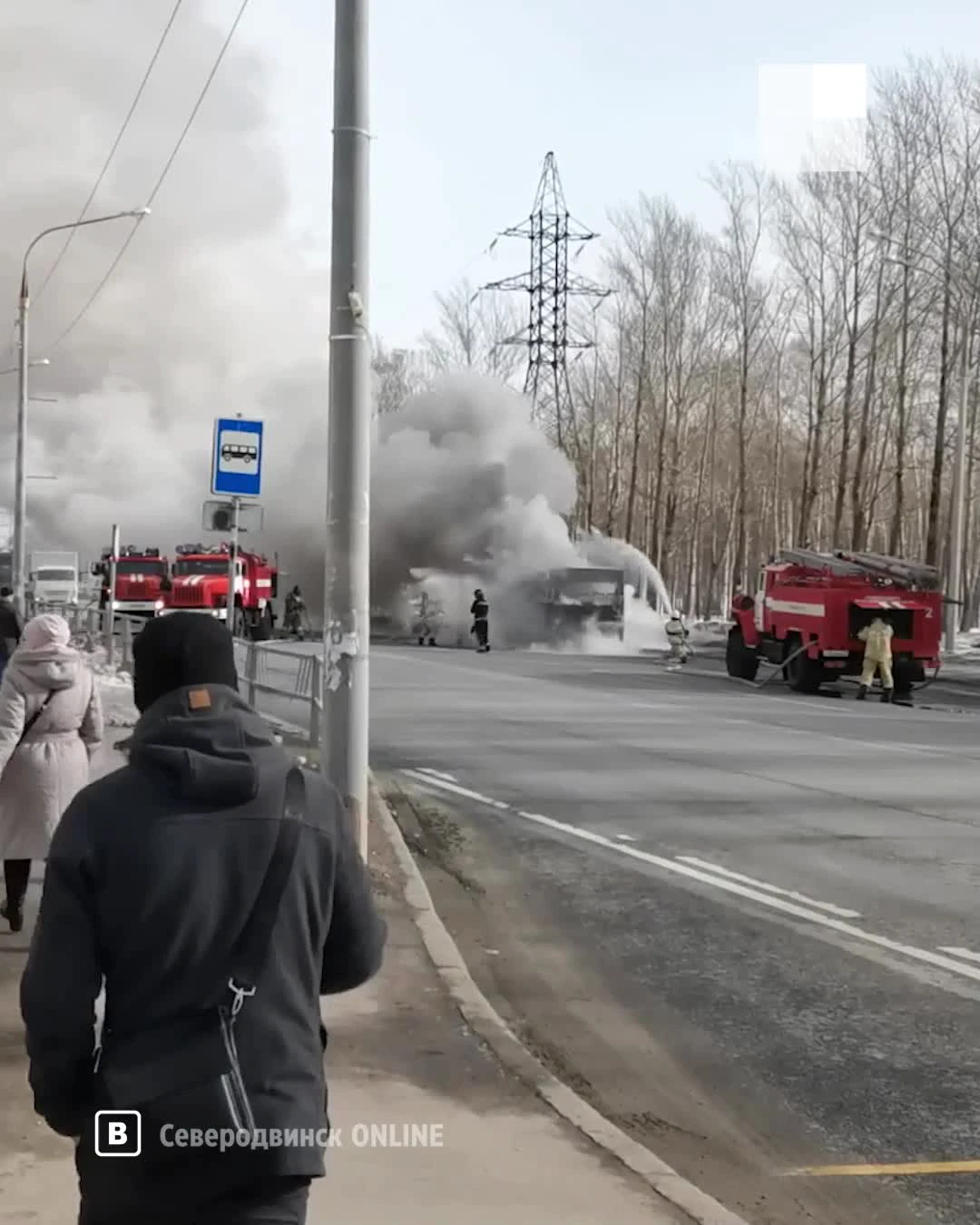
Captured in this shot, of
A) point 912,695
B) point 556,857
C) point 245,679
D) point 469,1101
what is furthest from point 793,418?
point 469,1101

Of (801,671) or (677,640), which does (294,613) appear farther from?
(801,671)

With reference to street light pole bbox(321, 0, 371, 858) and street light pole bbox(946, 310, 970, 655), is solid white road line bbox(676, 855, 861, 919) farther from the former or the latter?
street light pole bbox(946, 310, 970, 655)

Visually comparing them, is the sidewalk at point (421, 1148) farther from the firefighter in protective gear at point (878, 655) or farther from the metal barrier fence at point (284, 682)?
the firefighter in protective gear at point (878, 655)

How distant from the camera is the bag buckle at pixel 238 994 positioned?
2.57m

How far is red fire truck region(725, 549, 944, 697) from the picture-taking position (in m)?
26.8

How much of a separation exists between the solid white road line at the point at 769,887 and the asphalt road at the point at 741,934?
0.02 meters

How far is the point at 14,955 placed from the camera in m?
7.32

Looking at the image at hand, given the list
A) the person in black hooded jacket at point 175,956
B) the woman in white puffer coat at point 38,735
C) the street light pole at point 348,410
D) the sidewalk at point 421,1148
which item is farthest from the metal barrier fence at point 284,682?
the person in black hooded jacket at point 175,956

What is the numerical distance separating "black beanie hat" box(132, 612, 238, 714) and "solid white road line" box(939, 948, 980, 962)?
19.8 ft

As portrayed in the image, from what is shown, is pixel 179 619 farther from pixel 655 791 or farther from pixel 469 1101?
pixel 655 791

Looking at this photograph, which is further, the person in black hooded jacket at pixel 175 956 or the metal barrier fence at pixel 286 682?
the metal barrier fence at pixel 286 682

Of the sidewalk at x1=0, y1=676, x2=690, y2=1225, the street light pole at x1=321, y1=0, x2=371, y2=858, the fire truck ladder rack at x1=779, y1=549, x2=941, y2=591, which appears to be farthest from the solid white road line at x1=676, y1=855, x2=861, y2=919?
the fire truck ladder rack at x1=779, y1=549, x2=941, y2=591

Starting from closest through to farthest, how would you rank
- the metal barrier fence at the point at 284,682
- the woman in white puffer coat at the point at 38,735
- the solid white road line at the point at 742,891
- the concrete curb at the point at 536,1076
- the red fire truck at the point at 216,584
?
the concrete curb at the point at 536,1076 < the woman in white puffer coat at the point at 38,735 < the solid white road line at the point at 742,891 < the metal barrier fence at the point at 284,682 < the red fire truck at the point at 216,584

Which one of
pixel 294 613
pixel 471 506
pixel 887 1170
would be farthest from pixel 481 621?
pixel 887 1170
